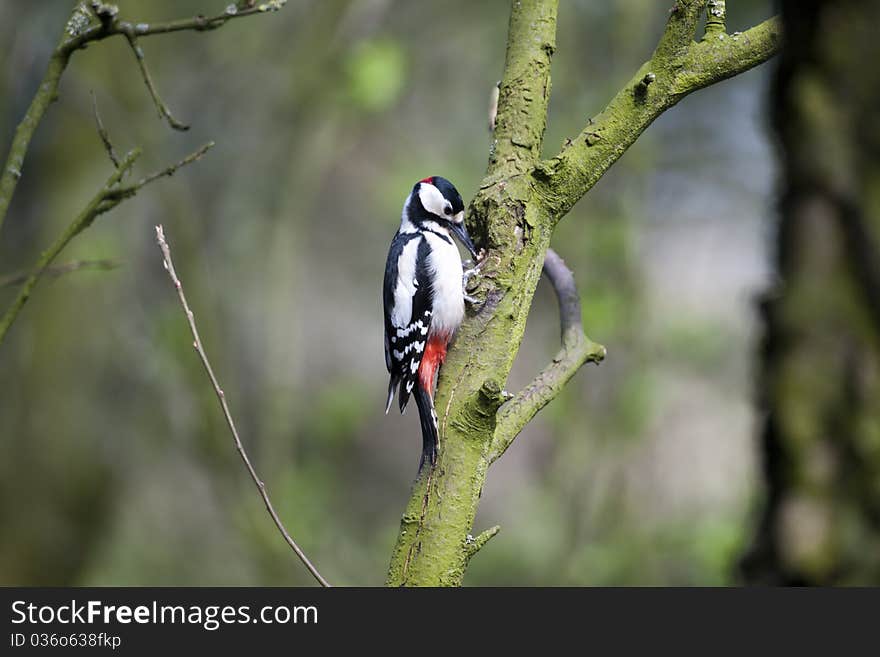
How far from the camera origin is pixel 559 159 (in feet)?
7.54

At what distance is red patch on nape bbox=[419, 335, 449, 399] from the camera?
3.06m

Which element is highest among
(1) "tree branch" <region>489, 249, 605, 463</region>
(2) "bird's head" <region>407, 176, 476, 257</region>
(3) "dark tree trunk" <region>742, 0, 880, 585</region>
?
(2) "bird's head" <region>407, 176, 476, 257</region>

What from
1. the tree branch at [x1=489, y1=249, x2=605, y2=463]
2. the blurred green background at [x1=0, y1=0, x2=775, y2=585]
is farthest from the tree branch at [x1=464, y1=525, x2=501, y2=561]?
the blurred green background at [x1=0, y1=0, x2=775, y2=585]

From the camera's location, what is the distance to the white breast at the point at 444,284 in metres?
2.72

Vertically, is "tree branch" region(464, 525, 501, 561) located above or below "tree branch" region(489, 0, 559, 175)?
below

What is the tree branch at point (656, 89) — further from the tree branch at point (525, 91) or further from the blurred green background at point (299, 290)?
the blurred green background at point (299, 290)

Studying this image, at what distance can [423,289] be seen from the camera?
3.37m

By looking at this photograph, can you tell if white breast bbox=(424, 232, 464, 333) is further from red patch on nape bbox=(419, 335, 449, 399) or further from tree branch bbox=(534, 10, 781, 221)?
tree branch bbox=(534, 10, 781, 221)

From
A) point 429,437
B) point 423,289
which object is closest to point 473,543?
point 429,437

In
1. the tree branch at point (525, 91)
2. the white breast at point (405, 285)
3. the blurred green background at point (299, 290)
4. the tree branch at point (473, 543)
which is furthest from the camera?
the blurred green background at point (299, 290)

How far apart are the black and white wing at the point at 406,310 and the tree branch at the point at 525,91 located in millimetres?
933

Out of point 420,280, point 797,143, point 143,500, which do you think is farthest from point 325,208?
point 797,143

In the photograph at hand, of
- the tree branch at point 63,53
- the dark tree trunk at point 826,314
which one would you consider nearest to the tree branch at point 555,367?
the tree branch at point 63,53

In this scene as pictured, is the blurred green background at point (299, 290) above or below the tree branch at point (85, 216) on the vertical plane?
above
